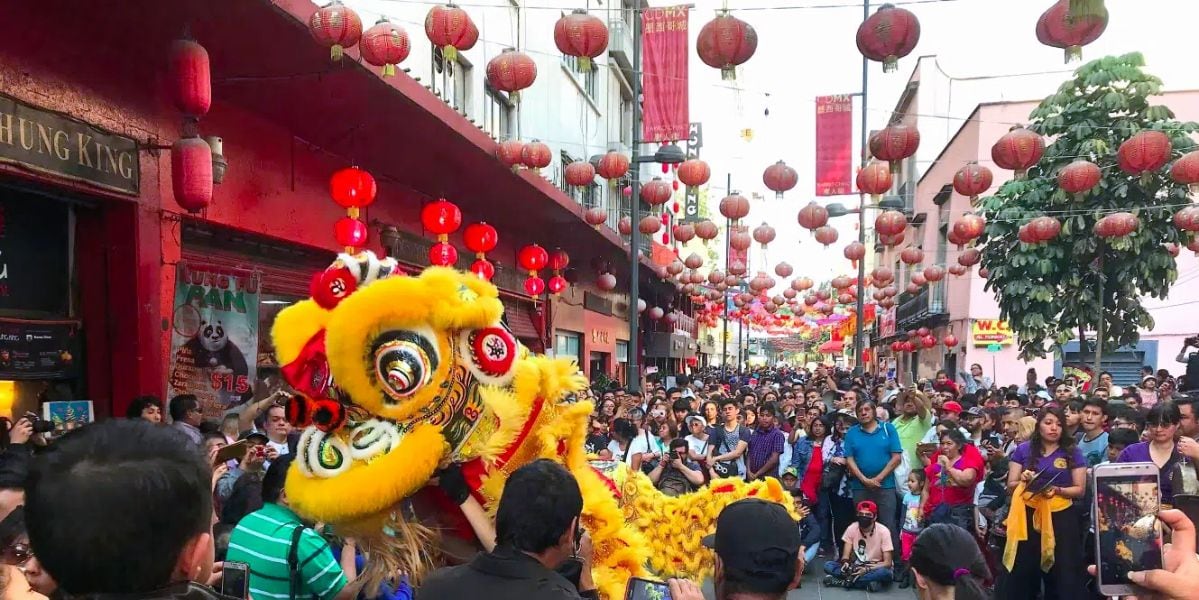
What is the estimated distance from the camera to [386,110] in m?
7.75

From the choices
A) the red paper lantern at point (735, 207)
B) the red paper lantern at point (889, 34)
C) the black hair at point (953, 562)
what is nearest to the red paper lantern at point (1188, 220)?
the red paper lantern at point (735, 207)

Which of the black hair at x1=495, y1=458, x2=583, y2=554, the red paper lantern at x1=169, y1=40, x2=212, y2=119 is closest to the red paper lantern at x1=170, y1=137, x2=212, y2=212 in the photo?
the red paper lantern at x1=169, y1=40, x2=212, y2=119

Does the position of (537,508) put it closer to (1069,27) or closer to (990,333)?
(1069,27)

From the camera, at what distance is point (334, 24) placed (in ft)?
18.7

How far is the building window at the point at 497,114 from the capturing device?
14.2 metres

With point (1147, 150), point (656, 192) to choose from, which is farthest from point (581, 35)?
point (656, 192)

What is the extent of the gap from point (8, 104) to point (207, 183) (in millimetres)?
1226

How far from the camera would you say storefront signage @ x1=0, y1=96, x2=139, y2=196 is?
5.18 metres

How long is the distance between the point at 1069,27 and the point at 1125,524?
152 inches

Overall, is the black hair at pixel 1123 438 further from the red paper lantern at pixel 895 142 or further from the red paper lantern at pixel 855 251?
the red paper lantern at pixel 855 251

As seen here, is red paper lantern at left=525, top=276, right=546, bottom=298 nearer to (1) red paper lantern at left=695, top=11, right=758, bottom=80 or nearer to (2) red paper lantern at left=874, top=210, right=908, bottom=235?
(2) red paper lantern at left=874, top=210, right=908, bottom=235

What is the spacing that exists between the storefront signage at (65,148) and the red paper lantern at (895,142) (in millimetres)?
6675

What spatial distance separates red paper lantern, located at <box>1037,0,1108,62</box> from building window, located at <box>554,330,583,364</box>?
12.2 metres

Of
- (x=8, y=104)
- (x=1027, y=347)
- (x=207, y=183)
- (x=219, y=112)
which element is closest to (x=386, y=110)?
(x=219, y=112)
